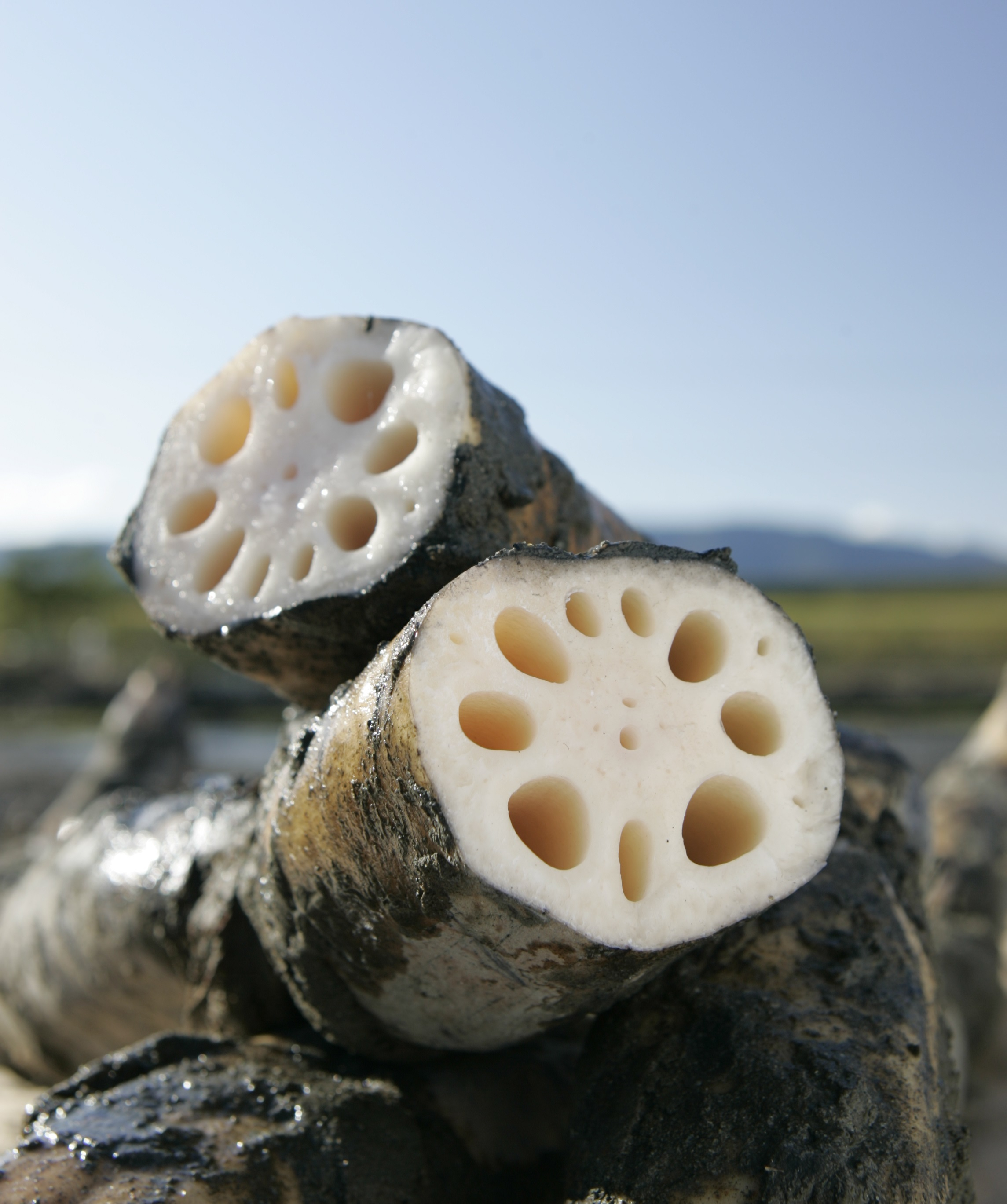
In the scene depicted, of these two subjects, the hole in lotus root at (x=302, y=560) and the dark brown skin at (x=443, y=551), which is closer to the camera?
the dark brown skin at (x=443, y=551)

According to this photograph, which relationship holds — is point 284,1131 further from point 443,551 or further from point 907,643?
point 907,643

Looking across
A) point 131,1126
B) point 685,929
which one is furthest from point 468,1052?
point 685,929

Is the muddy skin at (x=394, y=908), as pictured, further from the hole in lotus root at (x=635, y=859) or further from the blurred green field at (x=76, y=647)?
the blurred green field at (x=76, y=647)

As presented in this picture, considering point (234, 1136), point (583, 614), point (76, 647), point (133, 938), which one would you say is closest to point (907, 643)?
point (76, 647)

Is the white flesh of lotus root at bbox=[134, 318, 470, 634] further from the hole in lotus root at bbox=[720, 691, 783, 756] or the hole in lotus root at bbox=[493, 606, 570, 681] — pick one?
the hole in lotus root at bbox=[720, 691, 783, 756]

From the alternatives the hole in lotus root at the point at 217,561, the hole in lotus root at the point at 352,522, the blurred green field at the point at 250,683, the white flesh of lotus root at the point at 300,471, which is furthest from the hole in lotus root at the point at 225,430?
the blurred green field at the point at 250,683

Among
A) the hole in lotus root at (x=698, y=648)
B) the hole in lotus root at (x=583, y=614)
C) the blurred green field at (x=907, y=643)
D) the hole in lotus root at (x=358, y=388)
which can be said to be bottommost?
the blurred green field at (x=907, y=643)

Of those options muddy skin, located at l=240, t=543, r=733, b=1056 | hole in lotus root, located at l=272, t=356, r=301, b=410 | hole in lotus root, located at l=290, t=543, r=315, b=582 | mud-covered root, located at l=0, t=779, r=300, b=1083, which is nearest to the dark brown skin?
hole in lotus root, located at l=290, t=543, r=315, b=582
